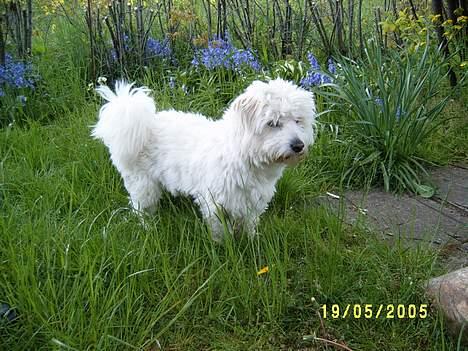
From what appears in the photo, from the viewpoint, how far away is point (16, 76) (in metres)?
4.88

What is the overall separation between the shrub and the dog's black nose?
47.6 inches

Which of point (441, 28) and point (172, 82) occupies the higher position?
point (441, 28)

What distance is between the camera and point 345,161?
3.92m

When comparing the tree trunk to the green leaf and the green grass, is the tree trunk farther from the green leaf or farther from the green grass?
the green grass

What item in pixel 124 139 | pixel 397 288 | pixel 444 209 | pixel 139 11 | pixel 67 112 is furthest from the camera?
pixel 139 11

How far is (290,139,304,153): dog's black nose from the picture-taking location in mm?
2682

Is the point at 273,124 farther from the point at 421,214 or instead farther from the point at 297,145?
the point at 421,214

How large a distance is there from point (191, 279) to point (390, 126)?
6.72 ft

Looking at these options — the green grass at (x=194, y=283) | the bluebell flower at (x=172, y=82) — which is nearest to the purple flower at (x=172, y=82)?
the bluebell flower at (x=172, y=82)

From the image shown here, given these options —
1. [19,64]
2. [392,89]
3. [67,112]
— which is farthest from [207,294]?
[19,64]

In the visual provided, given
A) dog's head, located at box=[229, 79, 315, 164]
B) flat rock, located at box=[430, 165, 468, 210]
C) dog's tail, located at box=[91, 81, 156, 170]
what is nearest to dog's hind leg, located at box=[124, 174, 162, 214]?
dog's tail, located at box=[91, 81, 156, 170]

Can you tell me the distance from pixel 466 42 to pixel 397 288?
340 centimetres

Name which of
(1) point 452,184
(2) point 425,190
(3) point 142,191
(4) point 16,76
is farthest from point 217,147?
(4) point 16,76

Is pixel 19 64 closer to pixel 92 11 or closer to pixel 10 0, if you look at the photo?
pixel 10 0
